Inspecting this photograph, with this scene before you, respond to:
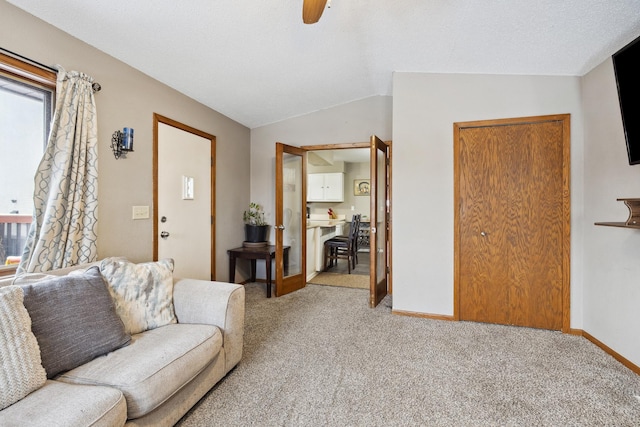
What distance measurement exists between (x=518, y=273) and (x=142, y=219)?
11.7ft

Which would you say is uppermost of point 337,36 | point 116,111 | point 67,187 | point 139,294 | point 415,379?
point 337,36

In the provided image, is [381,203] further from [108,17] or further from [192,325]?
[108,17]

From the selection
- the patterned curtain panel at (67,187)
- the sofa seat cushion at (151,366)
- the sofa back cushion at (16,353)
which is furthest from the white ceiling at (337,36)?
the sofa seat cushion at (151,366)

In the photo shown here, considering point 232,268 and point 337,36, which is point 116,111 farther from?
point 232,268

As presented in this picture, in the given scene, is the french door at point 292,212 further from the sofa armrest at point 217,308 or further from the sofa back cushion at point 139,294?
the sofa back cushion at point 139,294

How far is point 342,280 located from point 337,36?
10.8 ft

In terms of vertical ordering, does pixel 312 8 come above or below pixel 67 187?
above

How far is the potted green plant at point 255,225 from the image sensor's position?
4.10 m

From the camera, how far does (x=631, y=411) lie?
162 centimetres

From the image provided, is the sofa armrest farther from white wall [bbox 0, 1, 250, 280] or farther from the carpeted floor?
white wall [bbox 0, 1, 250, 280]

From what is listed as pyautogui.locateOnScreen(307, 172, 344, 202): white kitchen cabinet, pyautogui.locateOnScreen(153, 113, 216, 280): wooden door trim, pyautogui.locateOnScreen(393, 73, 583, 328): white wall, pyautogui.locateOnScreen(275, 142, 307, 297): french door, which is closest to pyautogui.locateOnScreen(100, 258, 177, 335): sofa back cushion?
pyautogui.locateOnScreen(153, 113, 216, 280): wooden door trim

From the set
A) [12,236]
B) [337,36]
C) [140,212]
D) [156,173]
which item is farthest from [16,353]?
[337,36]

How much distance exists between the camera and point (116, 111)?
2354 mm

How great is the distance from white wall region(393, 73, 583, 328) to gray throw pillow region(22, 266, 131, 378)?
251 cm
